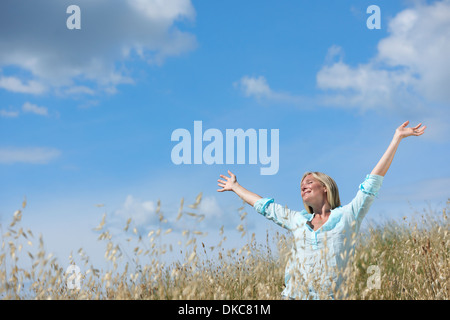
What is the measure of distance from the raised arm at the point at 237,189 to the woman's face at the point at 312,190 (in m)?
0.54

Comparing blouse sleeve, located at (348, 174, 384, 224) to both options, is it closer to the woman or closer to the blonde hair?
the woman

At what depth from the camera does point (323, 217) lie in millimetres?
5117

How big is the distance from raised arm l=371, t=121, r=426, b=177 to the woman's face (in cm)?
61

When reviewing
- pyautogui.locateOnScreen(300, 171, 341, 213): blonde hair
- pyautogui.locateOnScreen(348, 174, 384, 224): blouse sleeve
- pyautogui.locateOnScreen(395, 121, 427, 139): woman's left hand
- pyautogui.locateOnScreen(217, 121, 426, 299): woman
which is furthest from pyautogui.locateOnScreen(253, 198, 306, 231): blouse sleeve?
pyautogui.locateOnScreen(395, 121, 427, 139): woman's left hand

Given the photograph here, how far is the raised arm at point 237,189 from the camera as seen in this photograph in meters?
5.39

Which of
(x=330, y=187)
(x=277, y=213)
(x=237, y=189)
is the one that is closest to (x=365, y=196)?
(x=330, y=187)

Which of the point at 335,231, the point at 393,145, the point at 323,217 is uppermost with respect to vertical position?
the point at 393,145

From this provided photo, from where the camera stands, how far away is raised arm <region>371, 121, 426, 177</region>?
490cm

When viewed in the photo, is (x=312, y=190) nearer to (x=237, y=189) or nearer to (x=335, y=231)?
(x=335, y=231)

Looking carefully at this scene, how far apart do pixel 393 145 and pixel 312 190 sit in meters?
1.04

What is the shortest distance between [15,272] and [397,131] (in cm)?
425

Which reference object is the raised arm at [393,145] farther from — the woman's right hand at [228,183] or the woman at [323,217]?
the woman's right hand at [228,183]
